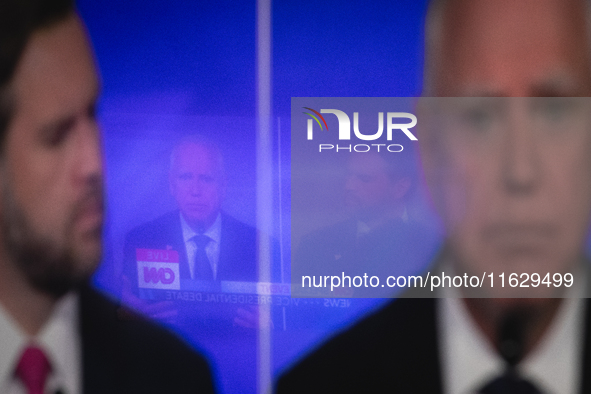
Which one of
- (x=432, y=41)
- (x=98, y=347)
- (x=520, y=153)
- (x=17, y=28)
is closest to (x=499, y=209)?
(x=520, y=153)

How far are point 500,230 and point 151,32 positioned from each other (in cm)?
166

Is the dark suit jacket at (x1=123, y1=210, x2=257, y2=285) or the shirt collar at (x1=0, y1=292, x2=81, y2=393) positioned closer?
the dark suit jacket at (x1=123, y1=210, x2=257, y2=285)

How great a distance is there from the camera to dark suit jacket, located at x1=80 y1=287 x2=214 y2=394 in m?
2.06

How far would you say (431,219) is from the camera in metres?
1.90

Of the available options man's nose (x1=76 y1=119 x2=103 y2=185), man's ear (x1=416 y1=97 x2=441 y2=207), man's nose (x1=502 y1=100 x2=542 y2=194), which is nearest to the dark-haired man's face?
man's nose (x1=76 y1=119 x2=103 y2=185)

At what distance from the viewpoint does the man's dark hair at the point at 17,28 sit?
2.04 m

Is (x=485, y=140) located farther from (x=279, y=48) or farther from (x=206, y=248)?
(x=206, y=248)

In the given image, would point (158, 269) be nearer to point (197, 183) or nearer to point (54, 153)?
point (197, 183)

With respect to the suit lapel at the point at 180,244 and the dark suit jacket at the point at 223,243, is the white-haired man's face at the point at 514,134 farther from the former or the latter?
the suit lapel at the point at 180,244

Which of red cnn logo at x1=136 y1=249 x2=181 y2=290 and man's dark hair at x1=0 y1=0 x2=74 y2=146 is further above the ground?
man's dark hair at x1=0 y1=0 x2=74 y2=146

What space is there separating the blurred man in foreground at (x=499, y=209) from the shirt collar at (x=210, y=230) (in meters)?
0.65

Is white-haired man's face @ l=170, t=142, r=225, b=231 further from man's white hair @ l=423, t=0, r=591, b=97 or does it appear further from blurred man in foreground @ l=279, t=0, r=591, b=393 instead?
man's white hair @ l=423, t=0, r=591, b=97

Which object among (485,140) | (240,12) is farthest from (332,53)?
(485,140)

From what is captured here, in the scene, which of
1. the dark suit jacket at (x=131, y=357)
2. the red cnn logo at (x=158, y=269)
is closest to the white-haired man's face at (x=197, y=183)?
the red cnn logo at (x=158, y=269)
